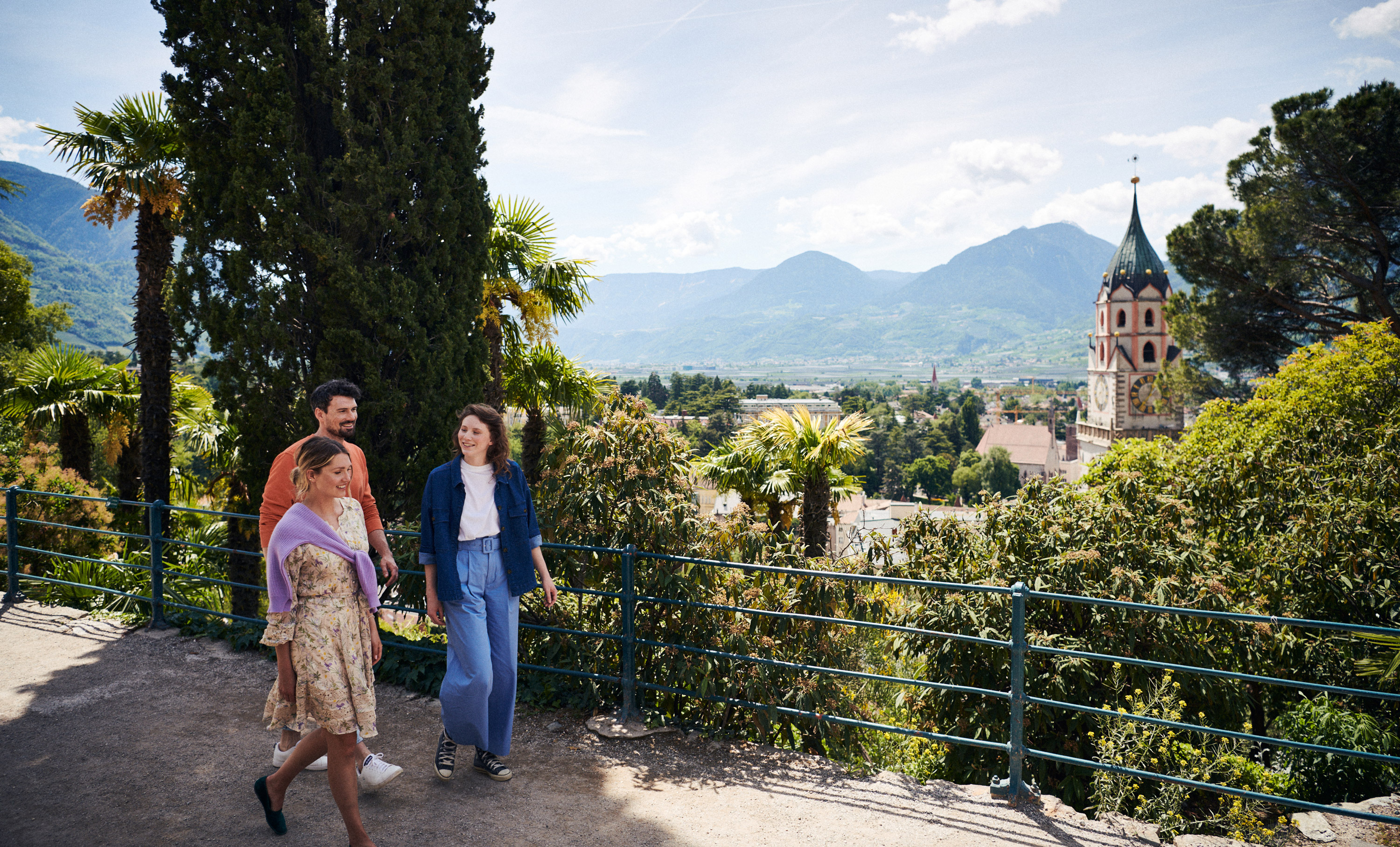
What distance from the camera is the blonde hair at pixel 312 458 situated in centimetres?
301

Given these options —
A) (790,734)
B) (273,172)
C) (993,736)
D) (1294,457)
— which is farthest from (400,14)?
(1294,457)

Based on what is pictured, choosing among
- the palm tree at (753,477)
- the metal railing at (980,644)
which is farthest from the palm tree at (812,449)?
the metal railing at (980,644)

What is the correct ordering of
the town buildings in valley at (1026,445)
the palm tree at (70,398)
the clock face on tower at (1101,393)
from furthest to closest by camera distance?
the town buildings in valley at (1026,445) → the clock face on tower at (1101,393) → the palm tree at (70,398)

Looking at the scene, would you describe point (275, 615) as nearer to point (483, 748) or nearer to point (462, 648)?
point (462, 648)

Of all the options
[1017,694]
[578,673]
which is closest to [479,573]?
[578,673]

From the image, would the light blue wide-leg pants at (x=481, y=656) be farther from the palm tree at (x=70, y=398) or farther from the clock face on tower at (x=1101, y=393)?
the clock face on tower at (x=1101, y=393)

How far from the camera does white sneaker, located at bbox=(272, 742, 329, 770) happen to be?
145 inches

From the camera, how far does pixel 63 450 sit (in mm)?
11703

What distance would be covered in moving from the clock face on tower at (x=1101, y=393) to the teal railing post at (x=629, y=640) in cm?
8693

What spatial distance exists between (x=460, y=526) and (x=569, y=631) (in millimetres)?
1360

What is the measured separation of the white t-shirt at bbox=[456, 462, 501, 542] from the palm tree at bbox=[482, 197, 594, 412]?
19.8 feet

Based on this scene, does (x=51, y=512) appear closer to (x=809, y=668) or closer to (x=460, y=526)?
(x=460, y=526)

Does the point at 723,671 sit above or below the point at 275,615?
below

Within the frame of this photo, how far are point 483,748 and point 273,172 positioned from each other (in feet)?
14.6
